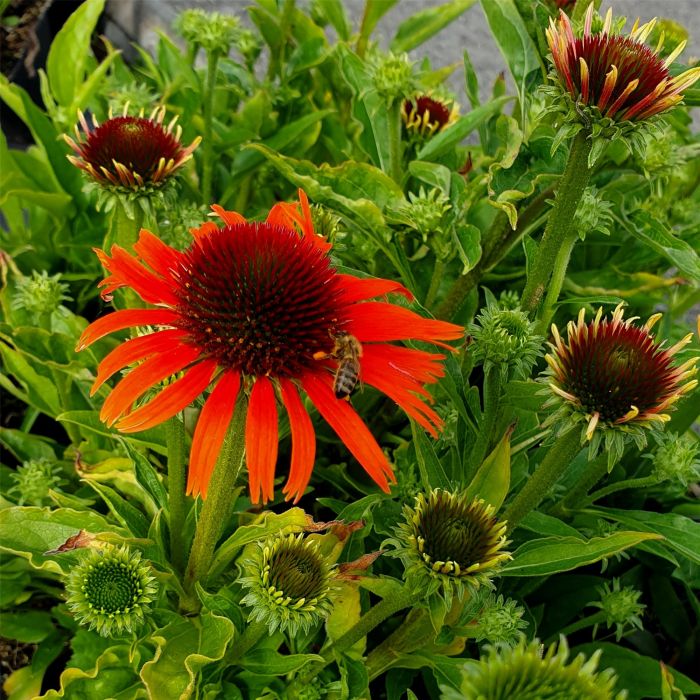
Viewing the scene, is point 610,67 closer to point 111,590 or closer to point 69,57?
point 111,590

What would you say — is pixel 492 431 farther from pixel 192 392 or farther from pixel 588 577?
pixel 192 392

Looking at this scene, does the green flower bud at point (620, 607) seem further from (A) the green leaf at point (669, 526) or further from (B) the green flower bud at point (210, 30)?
(B) the green flower bud at point (210, 30)

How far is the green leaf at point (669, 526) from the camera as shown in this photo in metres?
0.80

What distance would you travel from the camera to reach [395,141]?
3.42 feet

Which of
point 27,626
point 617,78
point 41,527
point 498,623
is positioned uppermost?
point 617,78

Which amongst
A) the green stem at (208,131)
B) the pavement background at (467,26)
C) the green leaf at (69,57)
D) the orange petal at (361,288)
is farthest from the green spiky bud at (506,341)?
the pavement background at (467,26)

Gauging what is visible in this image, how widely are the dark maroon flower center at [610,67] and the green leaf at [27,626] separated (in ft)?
2.90

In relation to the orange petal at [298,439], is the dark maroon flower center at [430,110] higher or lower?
higher

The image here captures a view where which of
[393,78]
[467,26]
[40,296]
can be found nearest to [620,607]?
[393,78]

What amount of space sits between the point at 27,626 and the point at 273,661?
1.39 feet

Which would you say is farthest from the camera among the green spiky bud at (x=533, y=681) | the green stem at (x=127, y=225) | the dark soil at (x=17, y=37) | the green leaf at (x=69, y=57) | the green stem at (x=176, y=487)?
the dark soil at (x=17, y=37)

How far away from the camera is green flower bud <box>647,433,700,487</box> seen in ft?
2.76

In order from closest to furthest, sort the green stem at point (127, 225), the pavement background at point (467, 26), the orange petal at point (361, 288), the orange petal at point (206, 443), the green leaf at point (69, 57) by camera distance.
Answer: the orange petal at point (206, 443)
the orange petal at point (361, 288)
the green stem at point (127, 225)
the green leaf at point (69, 57)
the pavement background at point (467, 26)

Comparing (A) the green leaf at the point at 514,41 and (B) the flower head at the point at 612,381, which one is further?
(A) the green leaf at the point at 514,41
